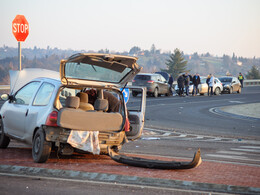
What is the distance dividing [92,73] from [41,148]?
6.06ft

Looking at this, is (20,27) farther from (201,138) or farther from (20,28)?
(201,138)

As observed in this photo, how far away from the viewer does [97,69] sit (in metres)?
10.2

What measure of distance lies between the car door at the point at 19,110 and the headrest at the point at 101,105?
1.36 m

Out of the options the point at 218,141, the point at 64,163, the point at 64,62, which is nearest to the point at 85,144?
the point at 64,163

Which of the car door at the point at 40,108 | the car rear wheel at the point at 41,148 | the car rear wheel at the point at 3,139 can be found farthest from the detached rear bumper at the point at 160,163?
the car rear wheel at the point at 3,139

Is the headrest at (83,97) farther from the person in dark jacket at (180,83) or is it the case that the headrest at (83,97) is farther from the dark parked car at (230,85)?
the dark parked car at (230,85)

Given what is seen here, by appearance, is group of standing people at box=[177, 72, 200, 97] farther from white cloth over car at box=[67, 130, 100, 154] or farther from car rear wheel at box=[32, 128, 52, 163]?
car rear wheel at box=[32, 128, 52, 163]

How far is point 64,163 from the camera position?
950 centimetres

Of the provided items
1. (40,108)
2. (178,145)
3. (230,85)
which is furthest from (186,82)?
(40,108)

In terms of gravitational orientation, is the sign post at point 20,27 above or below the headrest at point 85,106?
above

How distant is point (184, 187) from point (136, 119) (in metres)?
3.45

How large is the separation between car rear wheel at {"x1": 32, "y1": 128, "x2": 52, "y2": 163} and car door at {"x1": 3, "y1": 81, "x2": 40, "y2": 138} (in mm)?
920

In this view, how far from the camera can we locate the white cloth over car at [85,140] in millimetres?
9336

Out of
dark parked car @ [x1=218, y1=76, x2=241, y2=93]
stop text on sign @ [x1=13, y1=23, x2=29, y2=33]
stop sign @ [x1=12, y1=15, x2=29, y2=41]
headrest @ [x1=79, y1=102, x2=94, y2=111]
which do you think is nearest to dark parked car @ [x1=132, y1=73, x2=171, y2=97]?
dark parked car @ [x1=218, y1=76, x2=241, y2=93]
